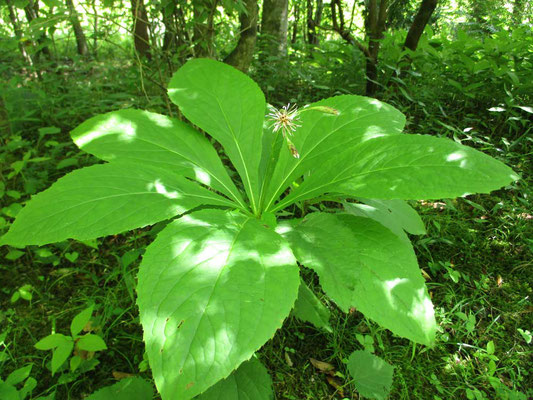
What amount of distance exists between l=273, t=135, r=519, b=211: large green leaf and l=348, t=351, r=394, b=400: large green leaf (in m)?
0.79

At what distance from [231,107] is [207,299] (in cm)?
85

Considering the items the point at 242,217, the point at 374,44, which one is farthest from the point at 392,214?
the point at 374,44

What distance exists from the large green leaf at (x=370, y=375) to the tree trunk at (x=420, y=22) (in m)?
2.87

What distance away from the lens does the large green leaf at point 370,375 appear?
1.33 meters

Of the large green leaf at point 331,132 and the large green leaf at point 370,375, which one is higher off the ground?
the large green leaf at point 331,132

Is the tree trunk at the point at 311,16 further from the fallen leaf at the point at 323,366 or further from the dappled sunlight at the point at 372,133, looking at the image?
the fallen leaf at the point at 323,366

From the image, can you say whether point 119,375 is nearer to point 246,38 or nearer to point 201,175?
point 201,175

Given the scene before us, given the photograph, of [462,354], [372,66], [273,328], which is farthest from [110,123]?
[372,66]

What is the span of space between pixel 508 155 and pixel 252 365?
98.8 inches

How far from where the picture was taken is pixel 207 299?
2.28 feet

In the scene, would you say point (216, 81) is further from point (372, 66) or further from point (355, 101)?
point (372, 66)

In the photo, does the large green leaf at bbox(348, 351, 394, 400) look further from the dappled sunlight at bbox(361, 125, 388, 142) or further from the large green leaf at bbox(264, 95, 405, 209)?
the dappled sunlight at bbox(361, 125, 388, 142)

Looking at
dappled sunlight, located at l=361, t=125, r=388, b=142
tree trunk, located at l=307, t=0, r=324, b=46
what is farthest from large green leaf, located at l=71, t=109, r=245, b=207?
tree trunk, located at l=307, t=0, r=324, b=46

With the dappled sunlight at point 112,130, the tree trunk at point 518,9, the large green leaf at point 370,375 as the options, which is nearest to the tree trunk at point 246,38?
the dappled sunlight at point 112,130
